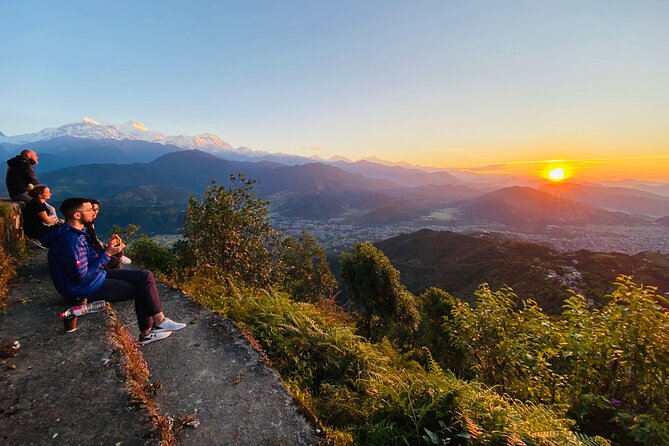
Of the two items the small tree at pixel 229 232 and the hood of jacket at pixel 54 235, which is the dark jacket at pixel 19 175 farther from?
the hood of jacket at pixel 54 235

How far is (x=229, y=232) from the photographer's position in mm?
14484

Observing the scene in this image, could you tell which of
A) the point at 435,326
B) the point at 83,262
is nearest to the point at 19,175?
the point at 83,262

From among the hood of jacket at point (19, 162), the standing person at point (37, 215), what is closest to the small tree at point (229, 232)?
the standing person at point (37, 215)

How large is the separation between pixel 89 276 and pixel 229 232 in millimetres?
8637

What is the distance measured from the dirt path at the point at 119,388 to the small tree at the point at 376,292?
21.2 meters

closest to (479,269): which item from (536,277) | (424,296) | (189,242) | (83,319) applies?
Result: (536,277)

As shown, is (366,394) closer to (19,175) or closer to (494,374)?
(494,374)

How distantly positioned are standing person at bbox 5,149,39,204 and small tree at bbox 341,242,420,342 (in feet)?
70.9

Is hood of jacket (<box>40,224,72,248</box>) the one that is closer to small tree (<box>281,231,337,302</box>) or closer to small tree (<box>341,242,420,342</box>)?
small tree (<box>341,242,420,342</box>)

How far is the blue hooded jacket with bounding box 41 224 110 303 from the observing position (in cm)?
545

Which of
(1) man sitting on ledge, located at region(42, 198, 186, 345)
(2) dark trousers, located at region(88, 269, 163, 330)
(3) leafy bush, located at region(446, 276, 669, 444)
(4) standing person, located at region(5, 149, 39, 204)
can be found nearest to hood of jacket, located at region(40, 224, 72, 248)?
(1) man sitting on ledge, located at region(42, 198, 186, 345)

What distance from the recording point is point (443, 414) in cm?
392

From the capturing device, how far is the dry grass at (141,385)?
4039mm

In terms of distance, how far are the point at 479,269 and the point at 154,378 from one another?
356ft
